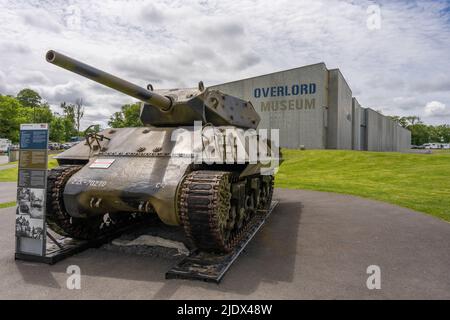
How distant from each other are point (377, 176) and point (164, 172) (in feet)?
54.7

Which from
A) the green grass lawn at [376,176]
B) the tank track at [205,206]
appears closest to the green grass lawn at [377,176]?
the green grass lawn at [376,176]

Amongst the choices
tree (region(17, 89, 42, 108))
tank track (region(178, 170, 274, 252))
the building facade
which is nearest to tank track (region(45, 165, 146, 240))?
tank track (region(178, 170, 274, 252))

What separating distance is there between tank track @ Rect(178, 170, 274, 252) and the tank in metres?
0.01

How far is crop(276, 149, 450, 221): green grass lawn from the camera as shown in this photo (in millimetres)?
11971

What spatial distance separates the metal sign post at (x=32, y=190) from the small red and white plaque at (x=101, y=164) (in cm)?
84

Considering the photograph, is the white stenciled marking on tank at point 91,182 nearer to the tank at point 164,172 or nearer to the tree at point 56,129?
the tank at point 164,172

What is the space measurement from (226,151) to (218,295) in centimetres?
241

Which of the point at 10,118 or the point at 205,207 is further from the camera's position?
the point at 10,118

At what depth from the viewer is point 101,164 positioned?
6020mm

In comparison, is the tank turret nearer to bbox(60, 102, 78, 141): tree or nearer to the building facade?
the building facade

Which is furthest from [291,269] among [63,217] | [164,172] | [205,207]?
[63,217]

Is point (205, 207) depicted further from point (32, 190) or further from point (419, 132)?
point (419, 132)
